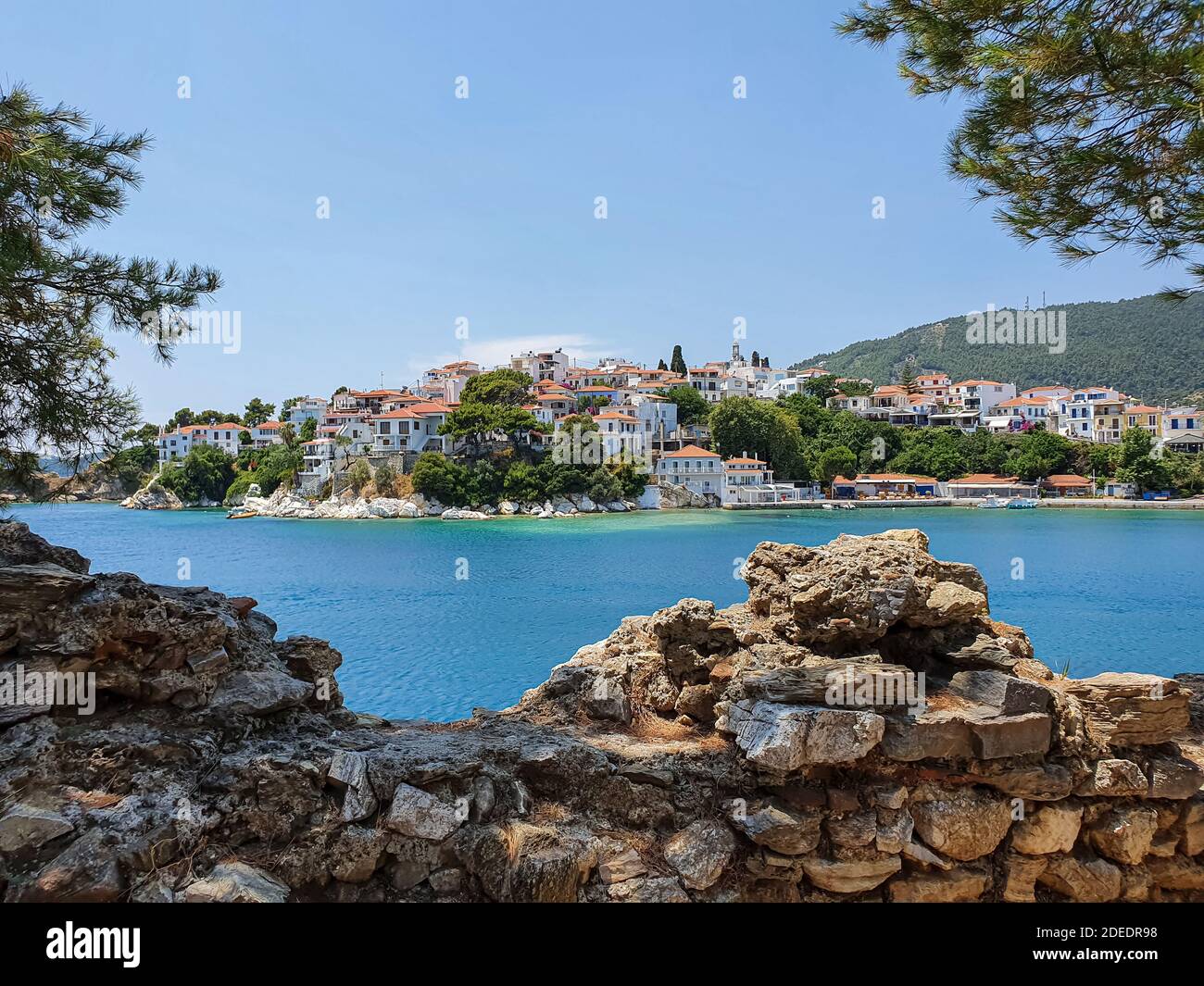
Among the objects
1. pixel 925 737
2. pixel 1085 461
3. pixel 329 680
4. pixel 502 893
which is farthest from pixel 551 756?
pixel 1085 461

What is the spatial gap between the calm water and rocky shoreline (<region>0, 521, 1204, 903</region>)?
1039 cm

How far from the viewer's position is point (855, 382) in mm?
113562

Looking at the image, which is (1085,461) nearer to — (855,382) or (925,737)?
(855,382)

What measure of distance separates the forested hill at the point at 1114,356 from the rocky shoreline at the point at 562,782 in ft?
470

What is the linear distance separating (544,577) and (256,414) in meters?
84.1

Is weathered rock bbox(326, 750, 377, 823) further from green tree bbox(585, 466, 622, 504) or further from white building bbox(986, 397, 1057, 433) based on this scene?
white building bbox(986, 397, 1057, 433)

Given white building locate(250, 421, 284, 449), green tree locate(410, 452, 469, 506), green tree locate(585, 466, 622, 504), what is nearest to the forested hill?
green tree locate(585, 466, 622, 504)

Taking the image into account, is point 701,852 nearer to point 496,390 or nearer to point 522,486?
point 522,486

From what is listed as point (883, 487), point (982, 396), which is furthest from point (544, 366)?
point (982, 396)

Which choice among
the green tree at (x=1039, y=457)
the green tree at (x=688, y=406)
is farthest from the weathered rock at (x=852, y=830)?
the green tree at (x=1039, y=457)

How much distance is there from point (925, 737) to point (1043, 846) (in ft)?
3.85

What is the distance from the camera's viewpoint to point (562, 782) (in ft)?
16.7

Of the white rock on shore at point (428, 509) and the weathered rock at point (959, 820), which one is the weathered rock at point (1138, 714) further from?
the white rock on shore at point (428, 509)

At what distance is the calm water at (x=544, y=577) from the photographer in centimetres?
1980
